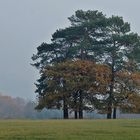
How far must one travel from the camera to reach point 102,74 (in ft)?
208

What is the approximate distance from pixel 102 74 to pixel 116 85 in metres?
3.23

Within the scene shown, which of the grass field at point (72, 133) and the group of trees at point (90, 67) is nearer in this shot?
the grass field at point (72, 133)

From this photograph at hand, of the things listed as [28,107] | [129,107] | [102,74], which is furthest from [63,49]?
[28,107]

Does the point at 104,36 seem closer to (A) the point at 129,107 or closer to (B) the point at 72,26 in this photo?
(B) the point at 72,26

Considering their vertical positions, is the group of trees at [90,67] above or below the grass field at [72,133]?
above

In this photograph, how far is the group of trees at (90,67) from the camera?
63.0m

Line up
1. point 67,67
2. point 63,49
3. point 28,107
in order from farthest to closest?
point 28,107 → point 63,49 → point 67,67

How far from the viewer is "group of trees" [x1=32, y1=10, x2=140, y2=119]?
63000mm

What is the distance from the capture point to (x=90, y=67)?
63531 millimetres

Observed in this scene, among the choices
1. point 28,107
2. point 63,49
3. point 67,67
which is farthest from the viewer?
point 28,107

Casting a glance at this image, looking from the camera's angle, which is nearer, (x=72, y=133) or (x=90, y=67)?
(x=72, y=133)

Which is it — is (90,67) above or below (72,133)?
above

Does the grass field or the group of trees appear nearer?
the grass field

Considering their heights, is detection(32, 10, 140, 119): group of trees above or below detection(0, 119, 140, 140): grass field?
above
